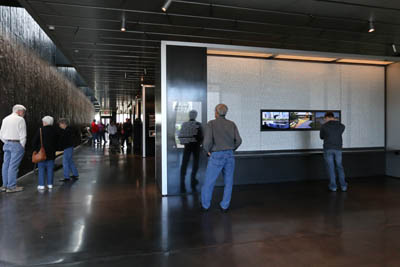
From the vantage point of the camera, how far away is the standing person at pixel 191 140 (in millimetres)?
6012

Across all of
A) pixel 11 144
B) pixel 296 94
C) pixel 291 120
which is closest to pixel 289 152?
pixel 291 120

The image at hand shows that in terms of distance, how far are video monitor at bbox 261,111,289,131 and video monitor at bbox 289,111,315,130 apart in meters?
0.16

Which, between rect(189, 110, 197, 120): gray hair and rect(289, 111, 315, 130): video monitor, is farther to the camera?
rect(289, 111, 315, 130): video monitor

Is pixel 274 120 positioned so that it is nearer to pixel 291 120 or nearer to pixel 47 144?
pixel 291 120

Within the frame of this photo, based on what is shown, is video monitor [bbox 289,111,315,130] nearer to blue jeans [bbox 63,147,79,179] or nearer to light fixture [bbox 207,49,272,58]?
light fixture [bbox 207,49,272,58]

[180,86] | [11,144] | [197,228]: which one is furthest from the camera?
[11,144]

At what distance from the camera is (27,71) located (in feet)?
28.1

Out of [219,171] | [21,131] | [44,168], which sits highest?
[21,131]

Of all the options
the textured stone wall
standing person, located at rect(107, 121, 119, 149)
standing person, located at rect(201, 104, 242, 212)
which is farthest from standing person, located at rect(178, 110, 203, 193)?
standing person, located at rect(107, 121, 119, 149)

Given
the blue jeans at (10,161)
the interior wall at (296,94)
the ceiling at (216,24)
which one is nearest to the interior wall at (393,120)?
the interior wall at (296,94)

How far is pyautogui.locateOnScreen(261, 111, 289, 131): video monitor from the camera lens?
7.31m

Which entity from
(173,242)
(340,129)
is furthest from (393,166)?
(173,242)

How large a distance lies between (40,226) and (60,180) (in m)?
3.76

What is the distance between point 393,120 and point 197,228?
6717 millimetres
